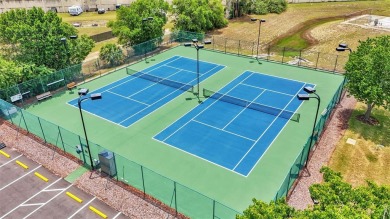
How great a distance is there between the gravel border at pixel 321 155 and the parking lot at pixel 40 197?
10985 mm

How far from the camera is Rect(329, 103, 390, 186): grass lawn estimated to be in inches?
846

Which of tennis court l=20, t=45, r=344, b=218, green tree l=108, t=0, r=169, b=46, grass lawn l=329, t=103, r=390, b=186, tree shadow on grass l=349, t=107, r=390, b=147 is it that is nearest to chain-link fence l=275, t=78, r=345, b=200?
tennis court l=20, t=45, r=344, b=218

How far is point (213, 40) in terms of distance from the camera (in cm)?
4759

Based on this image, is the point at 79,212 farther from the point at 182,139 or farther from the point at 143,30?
the point at 143,30

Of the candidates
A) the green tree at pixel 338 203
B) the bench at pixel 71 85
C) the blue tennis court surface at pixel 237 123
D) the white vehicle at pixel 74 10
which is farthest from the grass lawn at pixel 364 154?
the white vehicle at pixel 74 10

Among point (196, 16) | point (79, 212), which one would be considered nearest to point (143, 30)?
point (196, 16)

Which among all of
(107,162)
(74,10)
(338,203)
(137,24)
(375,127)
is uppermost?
(137,24)

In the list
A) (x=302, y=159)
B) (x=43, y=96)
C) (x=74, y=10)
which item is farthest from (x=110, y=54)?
(x=74, y=10)

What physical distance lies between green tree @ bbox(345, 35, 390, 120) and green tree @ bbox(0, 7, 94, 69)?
1122 inches

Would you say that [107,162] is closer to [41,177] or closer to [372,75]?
[41,177]

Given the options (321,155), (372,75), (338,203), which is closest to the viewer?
(338,203)

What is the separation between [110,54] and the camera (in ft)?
127

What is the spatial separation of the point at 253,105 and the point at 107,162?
15361 mm

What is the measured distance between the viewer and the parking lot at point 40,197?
18.6 meters
